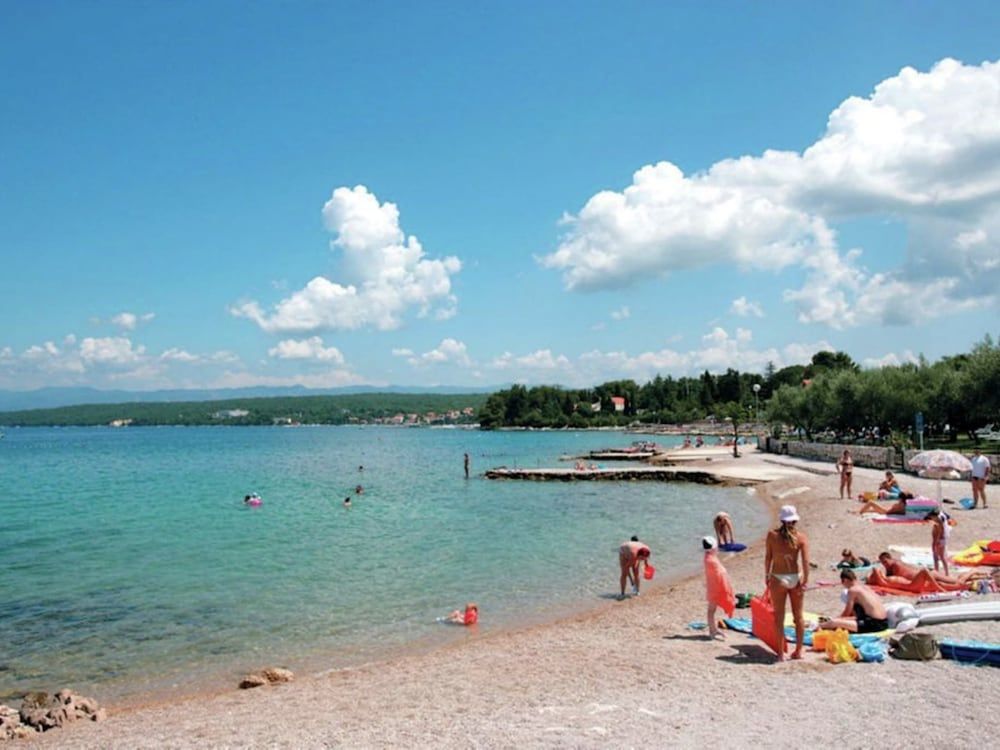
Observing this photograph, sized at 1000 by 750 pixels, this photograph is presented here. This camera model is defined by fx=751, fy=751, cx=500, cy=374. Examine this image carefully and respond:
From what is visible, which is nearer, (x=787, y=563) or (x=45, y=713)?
(x=787, y=563)

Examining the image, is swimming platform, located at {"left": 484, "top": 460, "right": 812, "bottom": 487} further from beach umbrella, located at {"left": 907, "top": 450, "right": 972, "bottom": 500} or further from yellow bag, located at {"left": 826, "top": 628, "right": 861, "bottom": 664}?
yellow bag, located at {"left": 826, "top": 628, "right": 861, "bottom": 664}

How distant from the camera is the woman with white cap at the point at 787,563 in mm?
9633

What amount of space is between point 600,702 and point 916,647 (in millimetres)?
4294

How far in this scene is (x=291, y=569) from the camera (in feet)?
73.5

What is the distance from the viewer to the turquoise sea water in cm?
1411

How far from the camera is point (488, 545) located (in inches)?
1014

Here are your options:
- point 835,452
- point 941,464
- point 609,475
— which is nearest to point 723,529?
point 941,464

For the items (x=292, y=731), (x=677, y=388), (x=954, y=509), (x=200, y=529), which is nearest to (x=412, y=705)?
(x=292, y=731)

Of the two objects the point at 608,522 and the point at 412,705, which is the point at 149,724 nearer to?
the point at 412,705

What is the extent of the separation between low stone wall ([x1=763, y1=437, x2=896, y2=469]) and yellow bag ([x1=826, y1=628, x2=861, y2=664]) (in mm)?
31192

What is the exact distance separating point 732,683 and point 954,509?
709 inches

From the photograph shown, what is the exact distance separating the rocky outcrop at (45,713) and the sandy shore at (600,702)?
29 centimetres

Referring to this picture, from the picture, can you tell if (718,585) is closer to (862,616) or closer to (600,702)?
(862,616)

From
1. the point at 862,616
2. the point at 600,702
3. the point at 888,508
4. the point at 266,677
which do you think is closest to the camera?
the point at 600,702
